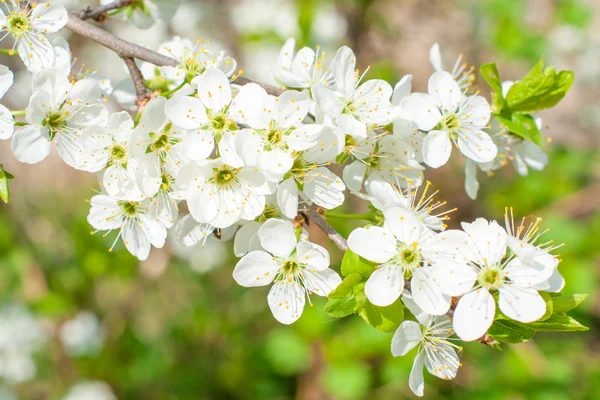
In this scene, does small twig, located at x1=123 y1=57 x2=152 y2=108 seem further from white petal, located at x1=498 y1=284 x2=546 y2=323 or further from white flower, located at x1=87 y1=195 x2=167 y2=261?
white petal, located at x1=498 y1=284 x2=546 y2=323

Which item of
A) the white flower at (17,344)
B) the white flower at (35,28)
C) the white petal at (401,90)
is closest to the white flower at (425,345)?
the white petal at (401,90)

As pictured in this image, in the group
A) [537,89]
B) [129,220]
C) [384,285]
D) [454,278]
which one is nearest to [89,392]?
[129,220]

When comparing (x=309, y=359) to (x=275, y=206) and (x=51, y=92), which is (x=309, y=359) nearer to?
(x=275, y=206)

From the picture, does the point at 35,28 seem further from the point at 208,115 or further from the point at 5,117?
the point at 208,115

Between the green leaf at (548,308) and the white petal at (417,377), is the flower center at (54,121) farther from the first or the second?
the green leaf at (548,308)

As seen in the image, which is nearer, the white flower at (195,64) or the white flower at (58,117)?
the white flower at (58,117)

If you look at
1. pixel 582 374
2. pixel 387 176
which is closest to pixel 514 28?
pixel 582 374
